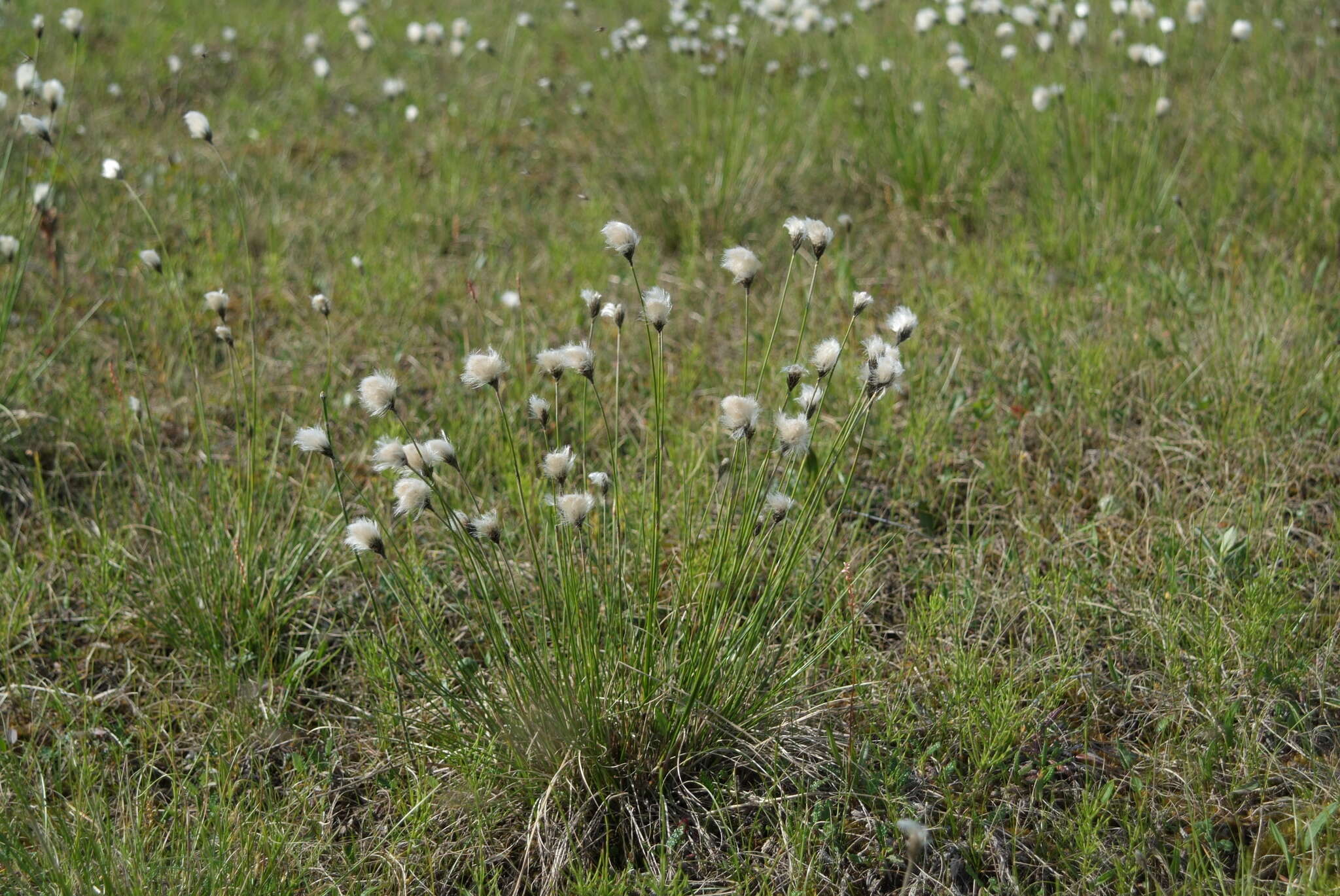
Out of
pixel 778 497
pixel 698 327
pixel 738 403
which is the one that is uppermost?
pixel 738 403

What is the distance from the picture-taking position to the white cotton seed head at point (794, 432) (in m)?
1.88

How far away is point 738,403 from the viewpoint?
70.8 inches

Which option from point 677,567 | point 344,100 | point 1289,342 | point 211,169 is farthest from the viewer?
point 344,100

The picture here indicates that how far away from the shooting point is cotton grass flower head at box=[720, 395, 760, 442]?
1.80 metres

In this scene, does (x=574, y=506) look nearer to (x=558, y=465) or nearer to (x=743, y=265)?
(x=558, y=465)

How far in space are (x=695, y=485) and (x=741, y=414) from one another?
101 centimetres

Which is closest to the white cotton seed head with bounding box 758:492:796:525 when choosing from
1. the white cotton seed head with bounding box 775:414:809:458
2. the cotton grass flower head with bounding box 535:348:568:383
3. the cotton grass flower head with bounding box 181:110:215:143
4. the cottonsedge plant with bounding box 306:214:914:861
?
the cottonsedge plant with bounding box 306:214:914:861

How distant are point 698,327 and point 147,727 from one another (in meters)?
2.15

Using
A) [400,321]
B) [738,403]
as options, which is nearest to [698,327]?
[400,321]

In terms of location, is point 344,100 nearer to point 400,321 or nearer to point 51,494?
point 400,321

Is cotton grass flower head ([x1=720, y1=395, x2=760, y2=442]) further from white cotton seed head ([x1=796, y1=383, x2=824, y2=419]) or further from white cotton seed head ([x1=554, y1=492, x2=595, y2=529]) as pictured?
white cotton seed head ([x1=554, y1=492, x2=595, y2=529])

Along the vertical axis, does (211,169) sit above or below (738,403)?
below

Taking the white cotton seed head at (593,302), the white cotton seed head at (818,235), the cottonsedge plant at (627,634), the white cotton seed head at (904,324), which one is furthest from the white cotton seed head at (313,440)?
the white cotton seed head at (904,324)

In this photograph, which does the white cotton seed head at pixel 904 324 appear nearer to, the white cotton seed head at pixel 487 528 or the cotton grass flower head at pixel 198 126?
the white cotton seed head at pixel 487 528
